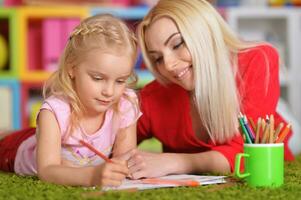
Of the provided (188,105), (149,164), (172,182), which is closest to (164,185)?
(172,182)

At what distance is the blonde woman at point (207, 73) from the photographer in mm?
1573

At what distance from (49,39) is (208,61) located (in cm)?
169

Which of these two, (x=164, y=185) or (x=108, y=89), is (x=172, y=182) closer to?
(x=164, y=185)

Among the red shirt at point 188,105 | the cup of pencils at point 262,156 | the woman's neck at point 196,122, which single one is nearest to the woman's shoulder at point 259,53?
the red shirt at point 188,105

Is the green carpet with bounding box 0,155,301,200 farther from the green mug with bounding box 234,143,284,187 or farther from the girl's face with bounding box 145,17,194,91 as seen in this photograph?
the girl's face with bounding box 145,17,194,91

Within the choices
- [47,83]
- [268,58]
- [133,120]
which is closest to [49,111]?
[47,83]

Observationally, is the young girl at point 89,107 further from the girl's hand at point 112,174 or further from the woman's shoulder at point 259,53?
the woman's shoulder at point 259,53

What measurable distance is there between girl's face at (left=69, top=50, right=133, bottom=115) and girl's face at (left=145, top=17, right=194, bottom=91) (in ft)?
0.43

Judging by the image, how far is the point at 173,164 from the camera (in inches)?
60.1

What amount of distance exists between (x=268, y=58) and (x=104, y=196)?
734 millimetres

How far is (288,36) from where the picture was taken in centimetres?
346

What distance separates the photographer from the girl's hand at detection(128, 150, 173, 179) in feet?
4.73

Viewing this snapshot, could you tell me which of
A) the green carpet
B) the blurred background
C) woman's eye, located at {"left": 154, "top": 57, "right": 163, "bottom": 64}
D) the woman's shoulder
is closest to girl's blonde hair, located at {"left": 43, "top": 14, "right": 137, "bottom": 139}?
woman's eye, located at {"left": 154, "top": 57, "right": 163, "bottom": 64}

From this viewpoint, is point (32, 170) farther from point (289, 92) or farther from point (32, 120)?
point (289, 92)
